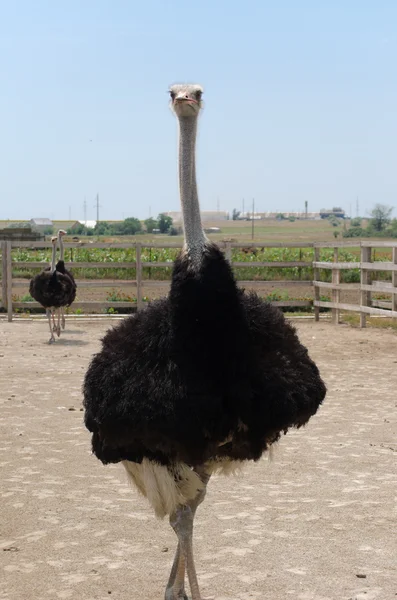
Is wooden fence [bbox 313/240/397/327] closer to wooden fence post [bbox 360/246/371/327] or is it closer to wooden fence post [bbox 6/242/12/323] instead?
wooden fence post [bbox 360/246/371/327]

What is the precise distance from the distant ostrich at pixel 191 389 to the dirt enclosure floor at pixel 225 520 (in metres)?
0.39

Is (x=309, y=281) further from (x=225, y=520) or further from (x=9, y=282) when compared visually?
(x=225, y=520)

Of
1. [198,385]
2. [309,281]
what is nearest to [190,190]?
[198,385]

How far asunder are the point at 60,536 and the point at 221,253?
1.68 meters

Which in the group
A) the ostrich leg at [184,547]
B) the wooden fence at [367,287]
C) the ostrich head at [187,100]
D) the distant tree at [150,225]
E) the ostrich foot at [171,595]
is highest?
the distant tree at [150,225]

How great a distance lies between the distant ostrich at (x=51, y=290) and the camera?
13.6 metres

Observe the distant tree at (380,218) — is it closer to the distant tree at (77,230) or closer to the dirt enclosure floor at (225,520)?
the distant tree at (77,230)

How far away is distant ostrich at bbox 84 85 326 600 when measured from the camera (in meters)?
3.49

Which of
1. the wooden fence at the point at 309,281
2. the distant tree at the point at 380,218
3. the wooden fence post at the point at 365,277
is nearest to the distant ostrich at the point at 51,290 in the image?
the wooden fence at the point at 309,281

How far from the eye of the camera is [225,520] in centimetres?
488

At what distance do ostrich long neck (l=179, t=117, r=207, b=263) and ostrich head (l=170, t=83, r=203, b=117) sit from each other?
0.03m

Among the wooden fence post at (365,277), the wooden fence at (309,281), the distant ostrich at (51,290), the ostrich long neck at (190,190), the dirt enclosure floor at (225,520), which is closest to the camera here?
the ostrich long neck at (190,190)

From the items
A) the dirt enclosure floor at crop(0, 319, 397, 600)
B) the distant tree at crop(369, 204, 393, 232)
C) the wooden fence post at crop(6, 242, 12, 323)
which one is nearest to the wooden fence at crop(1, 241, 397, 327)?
the wooden fence post at crop(6, 242, 12, 323)

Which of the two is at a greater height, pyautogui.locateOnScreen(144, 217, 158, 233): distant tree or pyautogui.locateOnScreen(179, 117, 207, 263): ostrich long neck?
pyautogui.locateOnScreen(144, 217, 158, 233): distant tree
